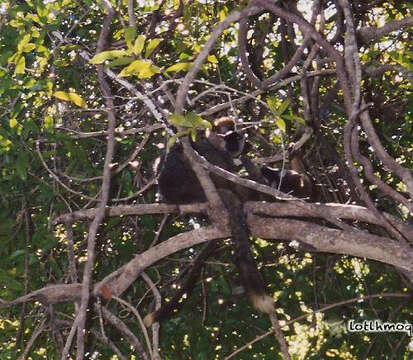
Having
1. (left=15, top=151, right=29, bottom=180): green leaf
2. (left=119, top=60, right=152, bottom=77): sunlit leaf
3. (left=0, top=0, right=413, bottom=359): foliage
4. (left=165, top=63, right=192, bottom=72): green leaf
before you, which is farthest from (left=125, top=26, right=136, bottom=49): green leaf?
(left=15, top=151, right=29, bottom=180): green leaf

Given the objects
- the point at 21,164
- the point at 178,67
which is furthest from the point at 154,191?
the point at 178,67

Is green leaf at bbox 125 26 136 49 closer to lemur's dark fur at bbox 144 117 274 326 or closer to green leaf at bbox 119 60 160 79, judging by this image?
green leaf at bbox 119 60 160 79

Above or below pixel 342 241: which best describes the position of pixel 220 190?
above

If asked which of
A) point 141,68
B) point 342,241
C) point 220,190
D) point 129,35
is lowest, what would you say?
point 342,241

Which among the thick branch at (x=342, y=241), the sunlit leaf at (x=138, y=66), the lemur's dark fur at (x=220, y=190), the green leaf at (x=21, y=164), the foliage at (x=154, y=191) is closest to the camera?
the sunlit leaf at (x=138, y=66)

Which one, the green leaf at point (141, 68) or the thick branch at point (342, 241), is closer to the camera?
the green leaf at point (141, 68)

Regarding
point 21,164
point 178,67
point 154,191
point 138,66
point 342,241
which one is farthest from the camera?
point 154,191

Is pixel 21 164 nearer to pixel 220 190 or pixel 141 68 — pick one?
pixel 220 190

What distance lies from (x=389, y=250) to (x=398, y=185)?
9.40 feet

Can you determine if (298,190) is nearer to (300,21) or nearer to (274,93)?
(274,93)

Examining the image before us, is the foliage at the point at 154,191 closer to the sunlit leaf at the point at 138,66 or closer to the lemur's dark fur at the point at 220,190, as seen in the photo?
the lemur's dark fur at the point at 220,190

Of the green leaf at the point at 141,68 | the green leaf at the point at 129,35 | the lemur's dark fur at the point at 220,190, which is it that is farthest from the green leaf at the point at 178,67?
the lemur's dark fur at the point at 220,190

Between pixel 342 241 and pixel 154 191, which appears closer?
pixel 342 241

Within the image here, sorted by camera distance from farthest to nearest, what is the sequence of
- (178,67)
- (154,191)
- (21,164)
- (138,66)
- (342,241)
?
(154,191) < (21,164) < (342,241) < (178,67) < (138,66)
